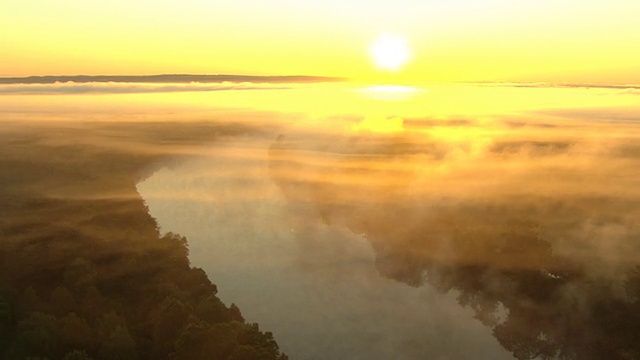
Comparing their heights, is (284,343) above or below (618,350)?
above

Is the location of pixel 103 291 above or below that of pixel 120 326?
below

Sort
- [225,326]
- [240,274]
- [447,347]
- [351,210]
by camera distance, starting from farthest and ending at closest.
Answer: [351,210]
[240,274]
[447,347]
[225,326]

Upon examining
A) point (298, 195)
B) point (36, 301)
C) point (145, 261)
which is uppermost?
point (36, 301)

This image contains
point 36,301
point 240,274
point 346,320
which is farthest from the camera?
point 240,274

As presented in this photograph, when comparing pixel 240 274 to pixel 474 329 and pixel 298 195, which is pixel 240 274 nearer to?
pixel 474 329

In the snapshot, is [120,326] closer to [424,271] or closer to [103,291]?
[103,291]

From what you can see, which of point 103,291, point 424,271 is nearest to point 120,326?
point 103,291

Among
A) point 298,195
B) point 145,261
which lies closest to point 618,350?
point 145,261

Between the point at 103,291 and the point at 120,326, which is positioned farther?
the point at 103,291

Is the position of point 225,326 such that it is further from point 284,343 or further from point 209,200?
point 209,200

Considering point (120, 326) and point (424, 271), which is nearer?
point (120, 326)

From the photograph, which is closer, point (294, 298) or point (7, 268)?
point (7, 268)
